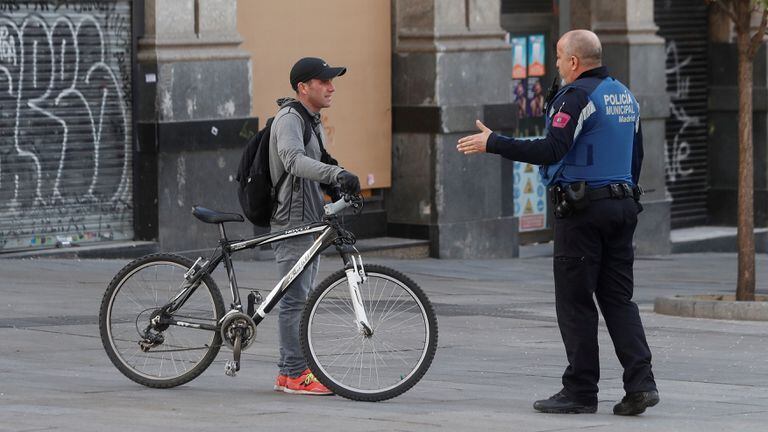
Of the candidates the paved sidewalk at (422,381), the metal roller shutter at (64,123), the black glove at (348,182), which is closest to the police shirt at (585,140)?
the black glove at (348,182)

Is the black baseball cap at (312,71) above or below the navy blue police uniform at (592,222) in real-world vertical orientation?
above

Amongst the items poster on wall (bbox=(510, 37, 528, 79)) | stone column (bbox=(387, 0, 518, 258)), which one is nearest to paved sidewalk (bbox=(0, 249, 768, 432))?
stone column (bbox=(387, 0, 518, 258))

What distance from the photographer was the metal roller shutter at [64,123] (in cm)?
1388

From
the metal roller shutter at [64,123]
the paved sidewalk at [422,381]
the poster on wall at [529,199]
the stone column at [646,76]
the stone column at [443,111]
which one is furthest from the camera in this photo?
the stone column at [646,76]

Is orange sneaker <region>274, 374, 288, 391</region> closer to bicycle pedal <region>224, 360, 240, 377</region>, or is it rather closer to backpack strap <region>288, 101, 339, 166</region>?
bicycle pedal <region>224, 360, 240, 377</region>

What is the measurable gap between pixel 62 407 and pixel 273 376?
159 cm

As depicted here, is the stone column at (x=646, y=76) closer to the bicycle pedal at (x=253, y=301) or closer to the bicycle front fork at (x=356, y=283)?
the bicycle pedal at (x=253, y=301)

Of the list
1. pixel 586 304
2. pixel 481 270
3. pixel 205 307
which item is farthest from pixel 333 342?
pixel 481 270

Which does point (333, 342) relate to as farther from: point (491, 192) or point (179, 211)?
point (491, 192)

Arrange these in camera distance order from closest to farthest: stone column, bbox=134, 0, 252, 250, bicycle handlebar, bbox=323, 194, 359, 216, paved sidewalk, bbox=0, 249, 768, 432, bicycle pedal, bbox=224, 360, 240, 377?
paved sidewalk, bbox=0, 249, 768, 432, bicycle handlebar, bbox=323, 194, 359, 216, bicycle pedal, bbox=224, 360, 240, 377, stone column, bbox=134, 0, 252, 250

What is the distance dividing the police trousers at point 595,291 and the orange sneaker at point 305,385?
1.17 m

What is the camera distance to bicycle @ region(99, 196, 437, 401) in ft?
25.2

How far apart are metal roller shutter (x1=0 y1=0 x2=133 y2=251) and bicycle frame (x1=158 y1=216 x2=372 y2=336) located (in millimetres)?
6238

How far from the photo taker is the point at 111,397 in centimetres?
766
